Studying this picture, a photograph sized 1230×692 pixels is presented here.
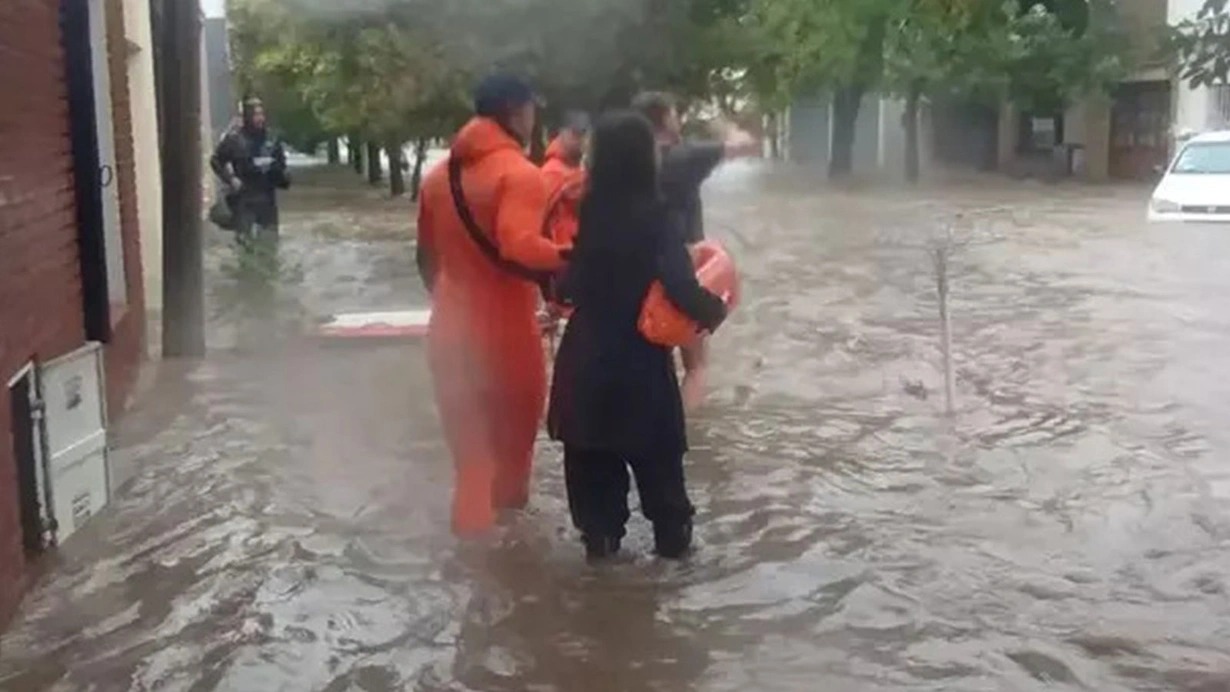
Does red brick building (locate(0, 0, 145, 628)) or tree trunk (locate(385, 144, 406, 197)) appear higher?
red brick building (locate(0, 0, 145, 628))

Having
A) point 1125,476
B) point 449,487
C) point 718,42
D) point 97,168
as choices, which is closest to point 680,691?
point 449,487

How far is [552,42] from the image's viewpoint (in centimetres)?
2191

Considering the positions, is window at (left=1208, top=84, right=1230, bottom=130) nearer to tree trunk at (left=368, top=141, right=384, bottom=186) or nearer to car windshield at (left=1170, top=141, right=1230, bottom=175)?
car windshield at (left=1170, top=141, right=1230, bottom=175)

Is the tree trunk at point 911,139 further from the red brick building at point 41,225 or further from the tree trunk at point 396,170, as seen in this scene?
the red brick building at point 41,225

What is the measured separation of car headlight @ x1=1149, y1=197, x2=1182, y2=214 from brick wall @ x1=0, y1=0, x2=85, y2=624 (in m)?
18.0

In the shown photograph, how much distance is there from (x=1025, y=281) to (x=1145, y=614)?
36.9ft

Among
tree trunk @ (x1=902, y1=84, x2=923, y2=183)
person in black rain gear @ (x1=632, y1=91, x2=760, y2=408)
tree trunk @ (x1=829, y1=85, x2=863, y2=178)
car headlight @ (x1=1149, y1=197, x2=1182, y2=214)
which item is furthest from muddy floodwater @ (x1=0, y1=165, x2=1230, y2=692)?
tree trunk @ (x1=829, y1=85, x2=863, y2=178)

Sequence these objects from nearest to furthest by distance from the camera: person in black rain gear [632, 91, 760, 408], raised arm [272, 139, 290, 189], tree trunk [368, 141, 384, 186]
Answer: person in black rain gear [632, 91, 760, 408]
raised arm [272, 139, 290, 189]
tree trunk [368, 141, 384, 186]

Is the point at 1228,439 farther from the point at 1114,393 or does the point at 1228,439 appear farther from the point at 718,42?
the point at 718,42

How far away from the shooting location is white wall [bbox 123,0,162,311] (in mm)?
13578

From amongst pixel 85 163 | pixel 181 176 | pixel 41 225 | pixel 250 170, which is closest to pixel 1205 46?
pixel 41 225

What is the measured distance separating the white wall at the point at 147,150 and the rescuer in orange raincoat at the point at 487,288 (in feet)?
24.9

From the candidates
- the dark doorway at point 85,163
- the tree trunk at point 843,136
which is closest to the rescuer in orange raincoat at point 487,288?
the dark doorway at point 85,163

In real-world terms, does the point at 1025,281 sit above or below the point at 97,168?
below
